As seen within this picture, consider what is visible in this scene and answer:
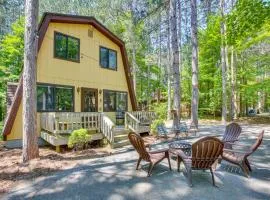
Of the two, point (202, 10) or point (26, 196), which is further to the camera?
point (202, 10)

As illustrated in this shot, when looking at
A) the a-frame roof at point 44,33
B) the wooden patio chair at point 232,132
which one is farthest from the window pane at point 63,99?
the wooden patio chair at point 232,132

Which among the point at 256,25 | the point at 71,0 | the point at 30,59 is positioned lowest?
the point at 30,59

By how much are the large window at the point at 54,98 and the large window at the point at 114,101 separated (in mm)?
2376

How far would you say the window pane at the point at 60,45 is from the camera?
37.9 ft

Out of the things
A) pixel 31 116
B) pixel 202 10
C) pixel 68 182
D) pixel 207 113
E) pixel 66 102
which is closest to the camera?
pixel 68 182

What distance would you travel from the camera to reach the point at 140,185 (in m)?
5.05

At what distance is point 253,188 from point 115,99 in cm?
1053

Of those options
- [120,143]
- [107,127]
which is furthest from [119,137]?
[107,127]

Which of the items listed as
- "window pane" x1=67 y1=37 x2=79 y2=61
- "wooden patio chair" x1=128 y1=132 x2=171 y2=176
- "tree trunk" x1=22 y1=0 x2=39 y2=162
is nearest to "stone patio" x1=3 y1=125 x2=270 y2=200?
"wooden patio chair" x1=128 y1=132 x2=171 y2=176

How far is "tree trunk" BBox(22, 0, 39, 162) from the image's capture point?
706 cm

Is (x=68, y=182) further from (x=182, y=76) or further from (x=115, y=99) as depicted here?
(x=182, y=76)

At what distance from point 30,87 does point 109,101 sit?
7.27 meters

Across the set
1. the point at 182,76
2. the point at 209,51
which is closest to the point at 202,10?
the point at 209,51

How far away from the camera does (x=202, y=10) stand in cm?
2358
